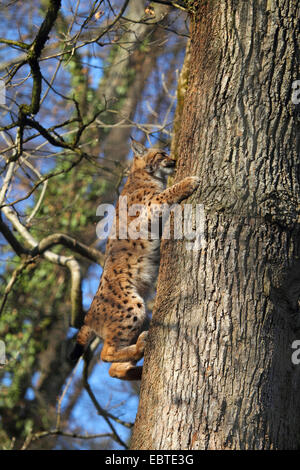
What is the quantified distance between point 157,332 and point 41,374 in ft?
22.5

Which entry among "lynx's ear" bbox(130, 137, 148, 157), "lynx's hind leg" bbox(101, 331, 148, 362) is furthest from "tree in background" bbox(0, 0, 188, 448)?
"lynx's hind leg" bbox(101, 331, 148, 362)

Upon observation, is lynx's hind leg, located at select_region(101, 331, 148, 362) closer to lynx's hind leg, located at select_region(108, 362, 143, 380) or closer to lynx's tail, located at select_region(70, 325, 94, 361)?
lynx's hind leg, located at select_region(108, 362, 143, 380)

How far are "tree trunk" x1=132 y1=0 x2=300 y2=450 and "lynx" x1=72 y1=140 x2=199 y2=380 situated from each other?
0.76 metres

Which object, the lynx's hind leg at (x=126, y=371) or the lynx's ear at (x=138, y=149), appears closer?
the lynx's hind leg at (x=126, y=371)

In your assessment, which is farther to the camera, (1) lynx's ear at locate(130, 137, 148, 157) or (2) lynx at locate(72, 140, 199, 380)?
(1) lynx's ear at locate(130, 137, 148, 157)

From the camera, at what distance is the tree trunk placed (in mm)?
2770

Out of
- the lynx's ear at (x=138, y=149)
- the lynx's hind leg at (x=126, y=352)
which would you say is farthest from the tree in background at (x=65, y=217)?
the lynx's hind leg at (x=126, y=352)

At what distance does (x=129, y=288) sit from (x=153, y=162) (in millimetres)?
1280

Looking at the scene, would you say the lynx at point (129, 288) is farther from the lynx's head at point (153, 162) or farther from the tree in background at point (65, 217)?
the tree in background at point (65, 217)

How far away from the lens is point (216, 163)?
3.20m

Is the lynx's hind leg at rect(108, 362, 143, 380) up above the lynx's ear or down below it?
below

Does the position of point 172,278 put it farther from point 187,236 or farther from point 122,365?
point 122,365

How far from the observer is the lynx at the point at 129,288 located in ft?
13.7

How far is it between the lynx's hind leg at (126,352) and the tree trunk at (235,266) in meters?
0.87
